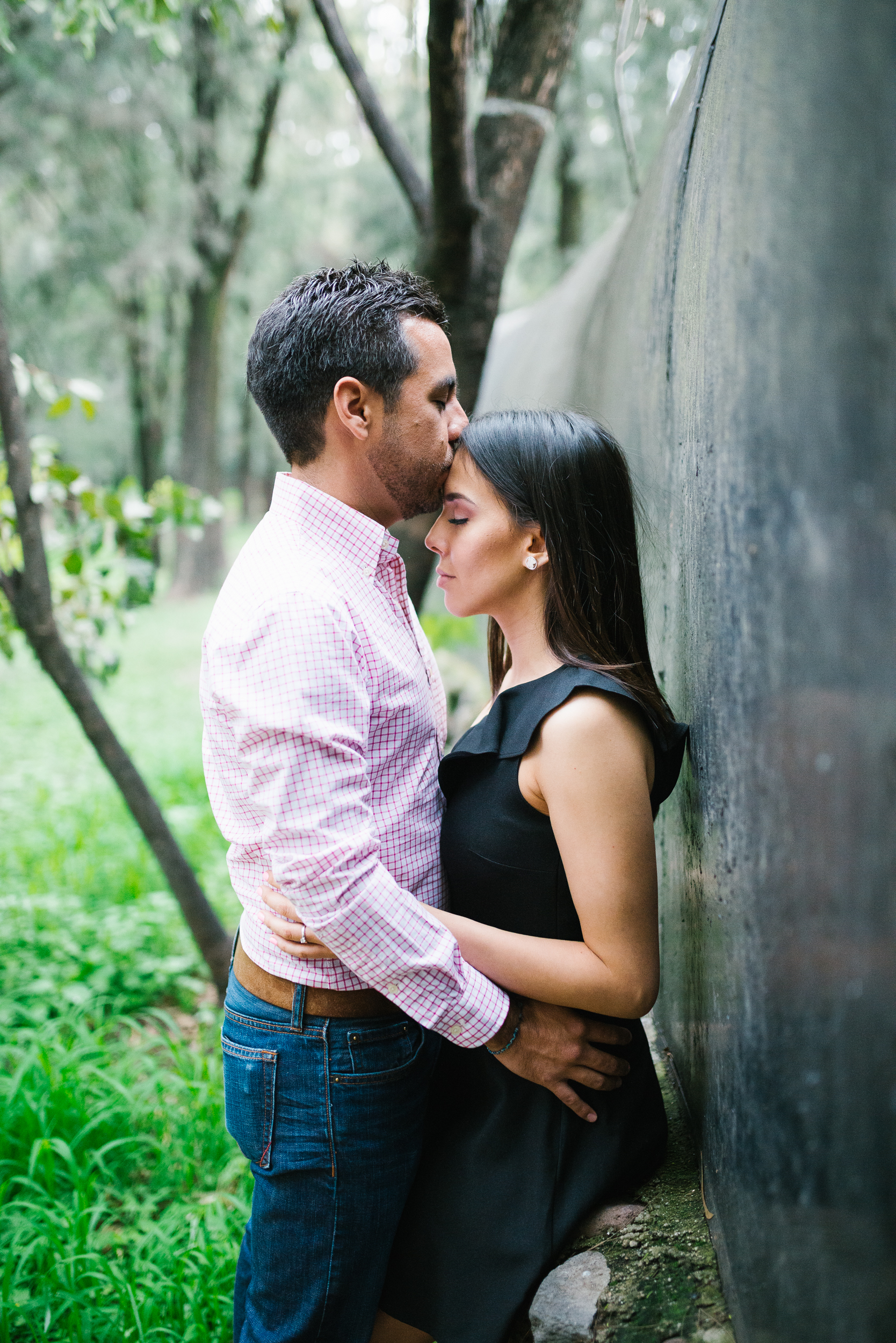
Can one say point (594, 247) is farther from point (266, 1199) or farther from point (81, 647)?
point (266, 1199)

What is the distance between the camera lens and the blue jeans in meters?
1.70

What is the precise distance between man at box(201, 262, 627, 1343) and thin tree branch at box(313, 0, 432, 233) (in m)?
1.47

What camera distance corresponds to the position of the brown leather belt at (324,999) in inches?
68.4

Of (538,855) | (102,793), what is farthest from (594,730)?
Answer: (102,793)

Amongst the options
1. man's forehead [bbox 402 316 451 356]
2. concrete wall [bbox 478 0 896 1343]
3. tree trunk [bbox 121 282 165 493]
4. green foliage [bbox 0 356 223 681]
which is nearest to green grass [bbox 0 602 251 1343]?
green foliage [bbox 0 356 223 681]

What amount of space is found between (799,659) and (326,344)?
1157 mm

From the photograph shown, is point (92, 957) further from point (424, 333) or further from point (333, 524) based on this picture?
point (424, 333)

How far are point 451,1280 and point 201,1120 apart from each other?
5.43ft

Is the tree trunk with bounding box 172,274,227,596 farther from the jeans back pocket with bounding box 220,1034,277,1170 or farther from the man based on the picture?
the jeans back pocket with bounding box 220,1034,277,1170

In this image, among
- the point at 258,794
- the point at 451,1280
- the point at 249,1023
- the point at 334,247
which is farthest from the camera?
the point at 334,247

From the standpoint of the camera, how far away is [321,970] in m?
1.72

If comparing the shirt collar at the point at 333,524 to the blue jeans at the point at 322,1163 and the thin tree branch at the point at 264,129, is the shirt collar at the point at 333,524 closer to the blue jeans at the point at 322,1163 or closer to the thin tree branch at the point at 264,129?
the blue jeans at the point at 322,1163

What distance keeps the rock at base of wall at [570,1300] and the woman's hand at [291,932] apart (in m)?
0.61

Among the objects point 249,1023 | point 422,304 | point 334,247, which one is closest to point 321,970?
point 249,1023
